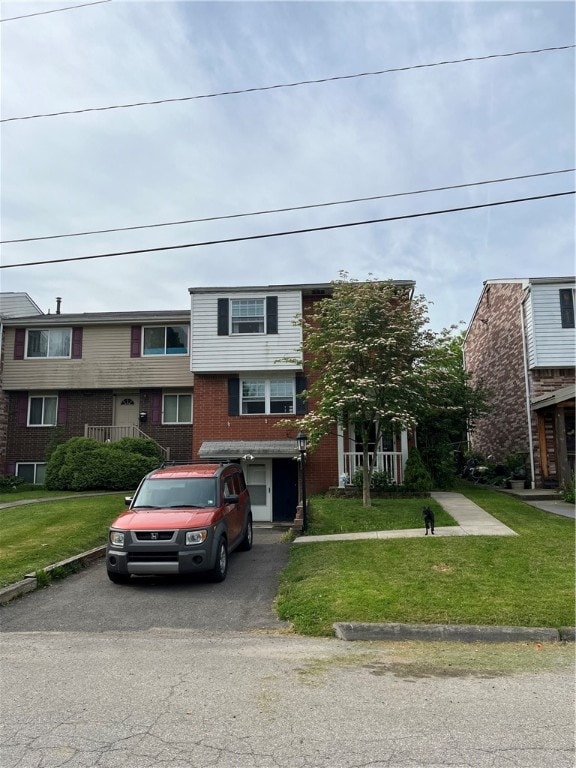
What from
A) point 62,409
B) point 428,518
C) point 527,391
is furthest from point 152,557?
point 62,409

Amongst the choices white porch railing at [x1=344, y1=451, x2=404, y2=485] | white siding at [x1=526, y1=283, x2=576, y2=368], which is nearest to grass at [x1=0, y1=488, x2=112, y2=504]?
white porch railing at [x1=344, y1=451, x2=404, y2=485]

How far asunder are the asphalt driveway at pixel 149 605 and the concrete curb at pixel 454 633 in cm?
111

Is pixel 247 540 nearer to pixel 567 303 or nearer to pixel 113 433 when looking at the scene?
pixel 113 433

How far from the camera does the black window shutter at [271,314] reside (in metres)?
19.4

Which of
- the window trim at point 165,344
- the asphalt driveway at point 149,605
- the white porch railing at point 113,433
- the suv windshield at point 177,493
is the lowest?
the asphalt driveway at point 149,605

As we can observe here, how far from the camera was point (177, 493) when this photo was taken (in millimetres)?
9867

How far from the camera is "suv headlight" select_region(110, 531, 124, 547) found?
870cm

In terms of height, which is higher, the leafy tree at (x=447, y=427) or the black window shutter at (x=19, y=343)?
the black window shutter at (x=19, y=343)

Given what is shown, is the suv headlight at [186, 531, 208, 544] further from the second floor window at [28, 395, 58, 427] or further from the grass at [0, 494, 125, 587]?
the second floor window at [28, 395, 58, 427]

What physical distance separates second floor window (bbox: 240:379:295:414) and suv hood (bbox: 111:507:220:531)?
33.6ft

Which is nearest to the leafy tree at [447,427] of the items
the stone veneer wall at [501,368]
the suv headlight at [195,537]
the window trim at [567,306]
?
the stone veneer wall at [501,368]

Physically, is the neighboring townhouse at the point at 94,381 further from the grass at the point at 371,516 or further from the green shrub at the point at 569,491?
the green shrub at the point at 569,491

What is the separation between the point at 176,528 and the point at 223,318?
11.8 metres

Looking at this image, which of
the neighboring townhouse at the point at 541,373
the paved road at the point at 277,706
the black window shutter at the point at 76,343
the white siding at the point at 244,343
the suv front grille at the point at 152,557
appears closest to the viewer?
the paved road at the point at 277,706
